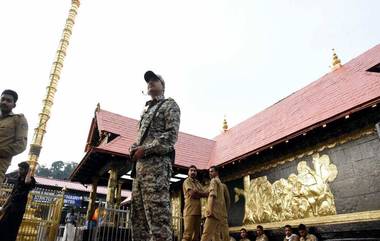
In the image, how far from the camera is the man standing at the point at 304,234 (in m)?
7.09

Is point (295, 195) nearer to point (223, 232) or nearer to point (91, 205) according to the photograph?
point (223, 232)

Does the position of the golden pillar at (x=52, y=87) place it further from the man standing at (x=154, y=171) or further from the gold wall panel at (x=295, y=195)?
the gold wall panel at (x=295, y=195)

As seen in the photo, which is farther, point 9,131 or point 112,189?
point 112,189

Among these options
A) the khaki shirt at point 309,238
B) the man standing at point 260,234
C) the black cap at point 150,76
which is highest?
the black cap at point 150,76

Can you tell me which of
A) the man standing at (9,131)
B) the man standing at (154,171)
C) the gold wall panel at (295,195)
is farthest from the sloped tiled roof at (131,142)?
the man standing at (154,171)

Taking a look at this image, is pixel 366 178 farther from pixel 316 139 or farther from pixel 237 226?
pixel 237 226

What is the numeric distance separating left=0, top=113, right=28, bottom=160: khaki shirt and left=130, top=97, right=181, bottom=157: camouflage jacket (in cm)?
175

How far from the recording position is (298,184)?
8.32 m

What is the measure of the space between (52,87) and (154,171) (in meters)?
8.19

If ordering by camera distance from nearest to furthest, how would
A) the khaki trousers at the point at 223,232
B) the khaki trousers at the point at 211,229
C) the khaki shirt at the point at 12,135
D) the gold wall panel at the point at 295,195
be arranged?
the khaki shirt at the point at 12,135 → the khaki trousers at the point at 211,229 → the khaki trousers at the point at 223,232 → the gold wall panel at the point at 295,195

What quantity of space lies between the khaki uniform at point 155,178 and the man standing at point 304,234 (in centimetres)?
588

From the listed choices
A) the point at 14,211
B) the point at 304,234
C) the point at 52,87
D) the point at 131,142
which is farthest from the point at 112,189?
the point at 304,234

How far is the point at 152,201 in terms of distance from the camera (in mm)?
2607

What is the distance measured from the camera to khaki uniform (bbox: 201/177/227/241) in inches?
226
